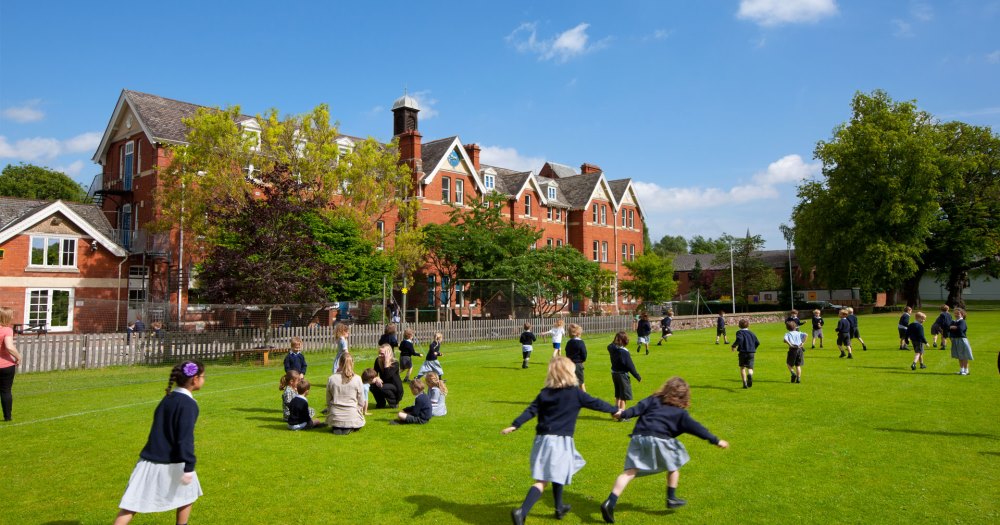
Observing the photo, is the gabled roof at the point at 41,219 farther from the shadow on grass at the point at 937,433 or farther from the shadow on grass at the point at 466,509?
the shadow on grass at the point at 937,433

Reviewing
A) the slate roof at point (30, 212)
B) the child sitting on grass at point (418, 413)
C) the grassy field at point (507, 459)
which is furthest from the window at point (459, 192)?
the child sitting on grass at point (418, 413)

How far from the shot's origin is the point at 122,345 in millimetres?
23156

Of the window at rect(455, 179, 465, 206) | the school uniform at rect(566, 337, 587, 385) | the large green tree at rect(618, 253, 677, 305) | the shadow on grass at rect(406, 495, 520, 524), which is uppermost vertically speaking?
the window at rect(455, 179, 465, 206)

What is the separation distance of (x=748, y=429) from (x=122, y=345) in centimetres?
2150

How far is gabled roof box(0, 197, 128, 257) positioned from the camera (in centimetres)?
3216

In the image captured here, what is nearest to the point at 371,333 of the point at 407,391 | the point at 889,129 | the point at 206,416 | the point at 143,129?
the point at 407,391

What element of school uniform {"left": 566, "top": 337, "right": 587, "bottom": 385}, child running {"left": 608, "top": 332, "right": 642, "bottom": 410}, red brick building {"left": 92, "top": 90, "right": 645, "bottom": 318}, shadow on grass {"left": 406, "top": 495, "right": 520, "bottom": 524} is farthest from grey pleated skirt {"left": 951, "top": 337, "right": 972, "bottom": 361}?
red brick building {"left": 92, "top": 90, "right": 645, "bottom": 318}

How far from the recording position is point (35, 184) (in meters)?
59.3

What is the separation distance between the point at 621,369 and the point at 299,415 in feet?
20.3

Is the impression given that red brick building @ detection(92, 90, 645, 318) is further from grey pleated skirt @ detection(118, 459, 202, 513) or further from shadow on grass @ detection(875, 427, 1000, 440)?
shadow on grass @ detection(875, 427, 1000, 440)

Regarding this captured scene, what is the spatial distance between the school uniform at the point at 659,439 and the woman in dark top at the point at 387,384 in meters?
7.77

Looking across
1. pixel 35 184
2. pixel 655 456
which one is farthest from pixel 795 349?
pixel 35 184

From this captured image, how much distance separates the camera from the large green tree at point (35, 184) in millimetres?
57812

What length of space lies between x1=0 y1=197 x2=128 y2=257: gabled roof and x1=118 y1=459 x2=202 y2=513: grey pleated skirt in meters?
33.5
